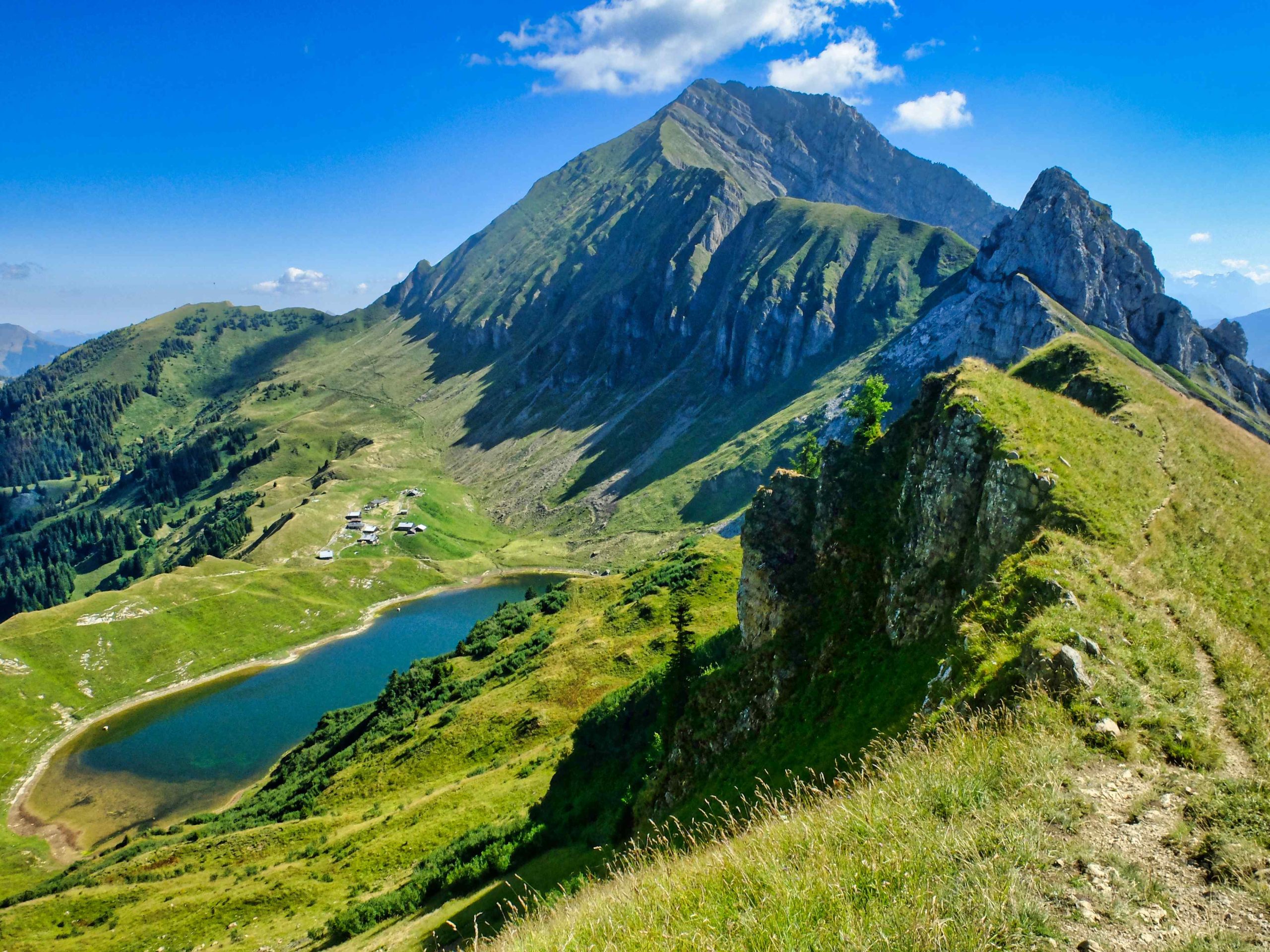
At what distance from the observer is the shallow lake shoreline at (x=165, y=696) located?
87.1 m

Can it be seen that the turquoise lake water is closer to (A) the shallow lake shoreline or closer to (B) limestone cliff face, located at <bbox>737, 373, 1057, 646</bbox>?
(A) the shallow lake shoreline

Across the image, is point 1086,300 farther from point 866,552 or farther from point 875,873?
point 875,873

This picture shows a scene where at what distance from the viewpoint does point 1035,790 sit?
943 cm

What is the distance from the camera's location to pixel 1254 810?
8.66 meters

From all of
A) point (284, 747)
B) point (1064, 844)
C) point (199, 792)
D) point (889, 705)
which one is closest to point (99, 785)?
point (199, 792)

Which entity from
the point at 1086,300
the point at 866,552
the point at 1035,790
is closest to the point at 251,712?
the point at 866,552

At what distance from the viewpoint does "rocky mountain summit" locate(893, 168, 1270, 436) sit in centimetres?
16375

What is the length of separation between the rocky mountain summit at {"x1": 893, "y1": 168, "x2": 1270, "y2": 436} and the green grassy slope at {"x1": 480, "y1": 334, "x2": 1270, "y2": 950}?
16609cm

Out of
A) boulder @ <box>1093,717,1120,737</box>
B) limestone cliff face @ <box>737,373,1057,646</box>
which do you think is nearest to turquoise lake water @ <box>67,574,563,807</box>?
limestone cliff face @ <box>737,373,1057,646</box>

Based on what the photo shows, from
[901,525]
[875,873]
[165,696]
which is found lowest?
[165,696]

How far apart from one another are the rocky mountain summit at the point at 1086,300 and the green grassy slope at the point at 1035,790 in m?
166

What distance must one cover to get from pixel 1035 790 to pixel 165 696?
162 meters

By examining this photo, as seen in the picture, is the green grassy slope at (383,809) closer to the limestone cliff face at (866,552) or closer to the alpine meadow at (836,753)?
the alpine meadow at (836,753)

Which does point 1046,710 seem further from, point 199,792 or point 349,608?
point 349,608
